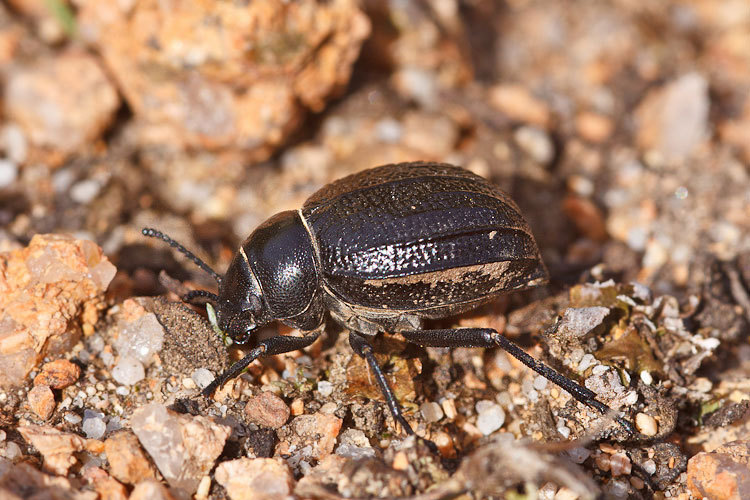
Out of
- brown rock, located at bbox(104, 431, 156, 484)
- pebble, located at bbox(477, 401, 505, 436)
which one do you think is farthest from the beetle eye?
→ pebble, located at bbox(477, 401, 505, 436)

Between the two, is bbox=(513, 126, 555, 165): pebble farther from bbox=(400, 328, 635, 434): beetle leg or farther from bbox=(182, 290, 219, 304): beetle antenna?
bbox=(182, 290, 219, 304): beetle antenna

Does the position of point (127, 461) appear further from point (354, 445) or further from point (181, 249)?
point (181, 249)

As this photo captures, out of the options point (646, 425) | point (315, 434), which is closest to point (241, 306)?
point (315, 434)

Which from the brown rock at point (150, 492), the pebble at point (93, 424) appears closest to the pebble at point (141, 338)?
the pebble at point (93, 424)

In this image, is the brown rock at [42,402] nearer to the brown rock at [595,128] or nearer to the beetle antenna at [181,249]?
the beetle antenna at [181,249]

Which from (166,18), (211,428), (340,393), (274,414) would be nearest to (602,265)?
(340,393)

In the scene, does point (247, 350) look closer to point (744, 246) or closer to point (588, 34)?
point (744, 246)
